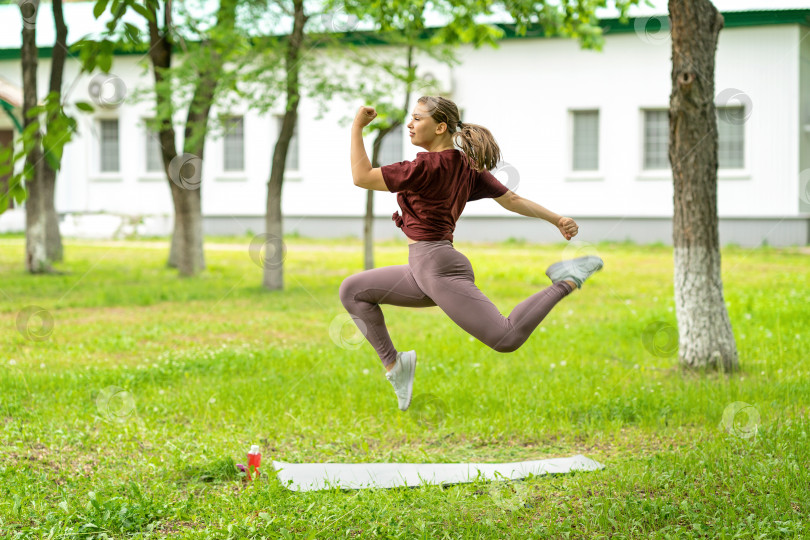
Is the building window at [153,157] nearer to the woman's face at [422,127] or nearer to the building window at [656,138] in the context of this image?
the building window at [656,138]

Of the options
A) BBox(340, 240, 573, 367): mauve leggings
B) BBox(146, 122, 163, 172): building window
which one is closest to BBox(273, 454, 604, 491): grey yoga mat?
BBox(340, 240, 573, 367): mauve leggings

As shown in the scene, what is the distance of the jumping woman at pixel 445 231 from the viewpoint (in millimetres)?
3887

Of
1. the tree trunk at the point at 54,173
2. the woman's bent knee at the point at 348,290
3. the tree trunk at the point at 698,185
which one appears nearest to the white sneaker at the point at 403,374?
the woman's bent knee at the point at 348,290

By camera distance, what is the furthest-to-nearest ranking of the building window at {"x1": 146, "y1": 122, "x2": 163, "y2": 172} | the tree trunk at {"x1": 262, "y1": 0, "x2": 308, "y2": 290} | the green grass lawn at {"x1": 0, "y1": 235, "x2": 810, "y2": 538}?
the building window at {"x1": 146, "y1": 122, "x2": 163, "y2": 172} < the tree trunk at {"x1": 262, "y1": 0, "x2": 308, "y2": 290} < the green grass lawn at {"x1": 0, "y1": 235, "x2": 810, "y2": 538}

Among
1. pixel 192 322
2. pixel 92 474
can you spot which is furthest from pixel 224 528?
pixel 192 322

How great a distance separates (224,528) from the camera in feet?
14.7

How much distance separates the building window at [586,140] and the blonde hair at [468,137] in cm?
2043

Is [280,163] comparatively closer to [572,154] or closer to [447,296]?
[447,296]

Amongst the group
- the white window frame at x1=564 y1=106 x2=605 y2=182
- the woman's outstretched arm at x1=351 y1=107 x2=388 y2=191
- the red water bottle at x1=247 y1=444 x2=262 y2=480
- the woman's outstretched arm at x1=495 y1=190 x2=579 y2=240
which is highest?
the white window frame at x1=564 y1=106 x2=605 y2=182

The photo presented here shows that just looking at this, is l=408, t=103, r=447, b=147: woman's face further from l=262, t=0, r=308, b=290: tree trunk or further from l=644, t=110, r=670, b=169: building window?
l=644, t=110, r=670, b=169: building window

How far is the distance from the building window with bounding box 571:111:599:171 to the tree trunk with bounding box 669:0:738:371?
633 inches

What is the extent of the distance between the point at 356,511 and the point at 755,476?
7.82ft

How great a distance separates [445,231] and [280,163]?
971cm

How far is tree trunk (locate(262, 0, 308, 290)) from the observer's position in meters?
12.3
